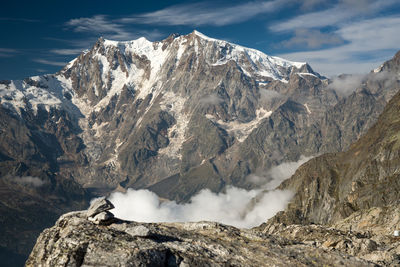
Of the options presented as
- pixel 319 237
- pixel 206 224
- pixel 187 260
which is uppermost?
pixel 319 237

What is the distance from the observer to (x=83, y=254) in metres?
20.5

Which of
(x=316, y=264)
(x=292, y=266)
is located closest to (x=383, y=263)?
(x=316, y=264)

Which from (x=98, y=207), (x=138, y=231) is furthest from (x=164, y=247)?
(x=98, y=207)

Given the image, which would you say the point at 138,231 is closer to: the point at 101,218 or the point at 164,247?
the point at 164,247

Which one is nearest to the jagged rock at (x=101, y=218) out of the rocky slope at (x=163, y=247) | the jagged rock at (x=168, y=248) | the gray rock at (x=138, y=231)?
the rocky slope at (x=163, y=247)

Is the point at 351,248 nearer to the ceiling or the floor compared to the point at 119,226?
nearer to the ceiling

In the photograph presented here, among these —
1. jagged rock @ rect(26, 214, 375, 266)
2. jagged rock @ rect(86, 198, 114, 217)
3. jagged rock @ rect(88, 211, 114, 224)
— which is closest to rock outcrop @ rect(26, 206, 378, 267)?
jagged rock @ rect(26, 214, 375, 266)

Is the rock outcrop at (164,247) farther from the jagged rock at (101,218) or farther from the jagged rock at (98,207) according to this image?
the jagged rock at (98,207)

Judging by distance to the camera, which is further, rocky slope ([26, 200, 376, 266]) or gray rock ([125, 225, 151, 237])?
gray rock ([125, 225, 151, 237])

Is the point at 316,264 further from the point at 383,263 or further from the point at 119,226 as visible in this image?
the point at 119,226

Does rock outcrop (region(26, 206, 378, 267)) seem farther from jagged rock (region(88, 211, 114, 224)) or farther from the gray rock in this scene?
jagged rock (region(88, 211, 114, 224))

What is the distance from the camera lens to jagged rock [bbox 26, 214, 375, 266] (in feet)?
67.3

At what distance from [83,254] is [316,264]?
1543 centimetres

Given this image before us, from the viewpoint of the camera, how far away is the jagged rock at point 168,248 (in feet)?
67.3
